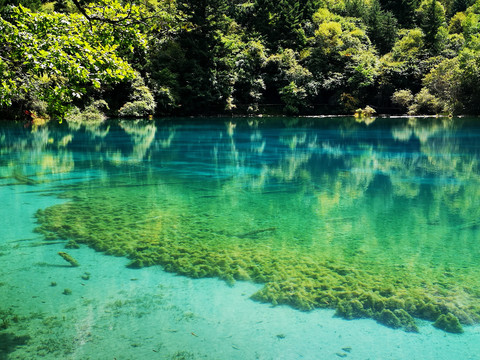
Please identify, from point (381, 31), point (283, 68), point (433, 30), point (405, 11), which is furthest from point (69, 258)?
point (405, 11)

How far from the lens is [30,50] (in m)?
3.78

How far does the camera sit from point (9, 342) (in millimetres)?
3416

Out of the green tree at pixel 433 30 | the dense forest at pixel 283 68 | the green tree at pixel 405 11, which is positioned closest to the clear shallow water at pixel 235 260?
the dense forest at pixel 283 68

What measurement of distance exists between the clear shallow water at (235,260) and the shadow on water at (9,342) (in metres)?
0.01

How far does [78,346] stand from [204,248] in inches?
97.4

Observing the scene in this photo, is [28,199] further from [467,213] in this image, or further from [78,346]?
[467,213]

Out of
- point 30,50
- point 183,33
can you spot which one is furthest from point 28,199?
point 183,33

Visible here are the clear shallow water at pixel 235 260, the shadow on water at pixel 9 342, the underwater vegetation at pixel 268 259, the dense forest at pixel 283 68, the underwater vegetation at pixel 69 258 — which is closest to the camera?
the shadow on water at pixel 9 342

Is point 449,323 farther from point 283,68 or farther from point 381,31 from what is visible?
point 381,31

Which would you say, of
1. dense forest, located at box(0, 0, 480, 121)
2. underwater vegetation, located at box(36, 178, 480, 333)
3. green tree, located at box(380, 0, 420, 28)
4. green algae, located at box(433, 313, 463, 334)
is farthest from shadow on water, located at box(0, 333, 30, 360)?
green tree, located at box(380, 0, 420, 28)

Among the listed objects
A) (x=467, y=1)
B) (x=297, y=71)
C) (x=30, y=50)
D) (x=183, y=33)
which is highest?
(x=467, y=1)

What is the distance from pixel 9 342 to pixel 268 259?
303 centimetres

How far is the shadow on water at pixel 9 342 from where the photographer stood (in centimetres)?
328

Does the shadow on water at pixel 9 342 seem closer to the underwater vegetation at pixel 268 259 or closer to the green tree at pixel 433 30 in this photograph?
the underwater vegetation at pixel 268 259
